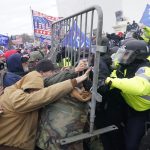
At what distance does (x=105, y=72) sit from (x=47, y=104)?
4.82 feet

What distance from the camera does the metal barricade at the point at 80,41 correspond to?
3.08 meters

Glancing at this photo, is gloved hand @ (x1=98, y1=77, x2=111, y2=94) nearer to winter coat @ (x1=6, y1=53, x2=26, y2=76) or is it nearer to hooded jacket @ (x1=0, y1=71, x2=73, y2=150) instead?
hooded jacket @ (x1=0, y1=71, x2=73, y2=150)

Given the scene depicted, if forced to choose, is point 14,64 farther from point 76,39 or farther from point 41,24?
point 41,24

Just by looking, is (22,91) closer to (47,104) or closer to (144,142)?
(47,104)

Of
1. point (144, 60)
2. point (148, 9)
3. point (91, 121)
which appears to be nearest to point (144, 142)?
point (91, 121)

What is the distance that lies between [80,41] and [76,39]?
1.03ft

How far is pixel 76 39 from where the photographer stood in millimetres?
3891

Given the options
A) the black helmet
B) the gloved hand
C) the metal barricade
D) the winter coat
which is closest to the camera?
the metal barricade

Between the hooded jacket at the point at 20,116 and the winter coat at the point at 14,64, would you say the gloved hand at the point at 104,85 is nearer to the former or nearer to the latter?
the hooded jacket at the point at 20,116

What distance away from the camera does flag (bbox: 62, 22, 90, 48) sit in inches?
142

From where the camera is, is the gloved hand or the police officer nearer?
the gloved hand

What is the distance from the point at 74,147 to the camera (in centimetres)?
329

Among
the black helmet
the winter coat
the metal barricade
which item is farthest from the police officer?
the winter coat

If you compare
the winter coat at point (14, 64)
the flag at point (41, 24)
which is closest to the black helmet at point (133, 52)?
the winter coat at point (14, 64)
